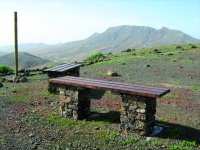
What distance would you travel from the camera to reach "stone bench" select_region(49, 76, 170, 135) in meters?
9.60

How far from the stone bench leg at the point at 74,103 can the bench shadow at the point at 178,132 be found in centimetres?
257

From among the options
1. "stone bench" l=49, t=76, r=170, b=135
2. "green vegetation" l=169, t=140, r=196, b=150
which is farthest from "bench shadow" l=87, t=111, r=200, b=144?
"stone bench" l=49, t=76, r=170, b=135

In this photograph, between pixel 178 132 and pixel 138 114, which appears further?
pixel 178 132

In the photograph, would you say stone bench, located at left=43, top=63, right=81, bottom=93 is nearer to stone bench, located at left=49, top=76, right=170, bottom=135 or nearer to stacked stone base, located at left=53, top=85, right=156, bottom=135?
stone bench, located at left=49, top=76, right=170, bottom=135

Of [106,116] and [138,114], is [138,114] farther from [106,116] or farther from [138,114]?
[106,116]

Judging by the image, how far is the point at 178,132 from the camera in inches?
393

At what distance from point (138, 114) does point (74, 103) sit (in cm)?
244

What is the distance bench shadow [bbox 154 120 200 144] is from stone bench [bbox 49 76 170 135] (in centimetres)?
49

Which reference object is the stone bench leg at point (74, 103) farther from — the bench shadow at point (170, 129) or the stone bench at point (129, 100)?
the bench shadow at point (170, 129)

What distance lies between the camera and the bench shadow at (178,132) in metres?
9.57

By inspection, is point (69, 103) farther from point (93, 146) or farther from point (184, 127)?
point (184, 127)

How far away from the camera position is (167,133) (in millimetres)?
9898

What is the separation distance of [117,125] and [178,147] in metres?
2.29

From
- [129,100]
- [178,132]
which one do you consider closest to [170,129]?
[178,132]
